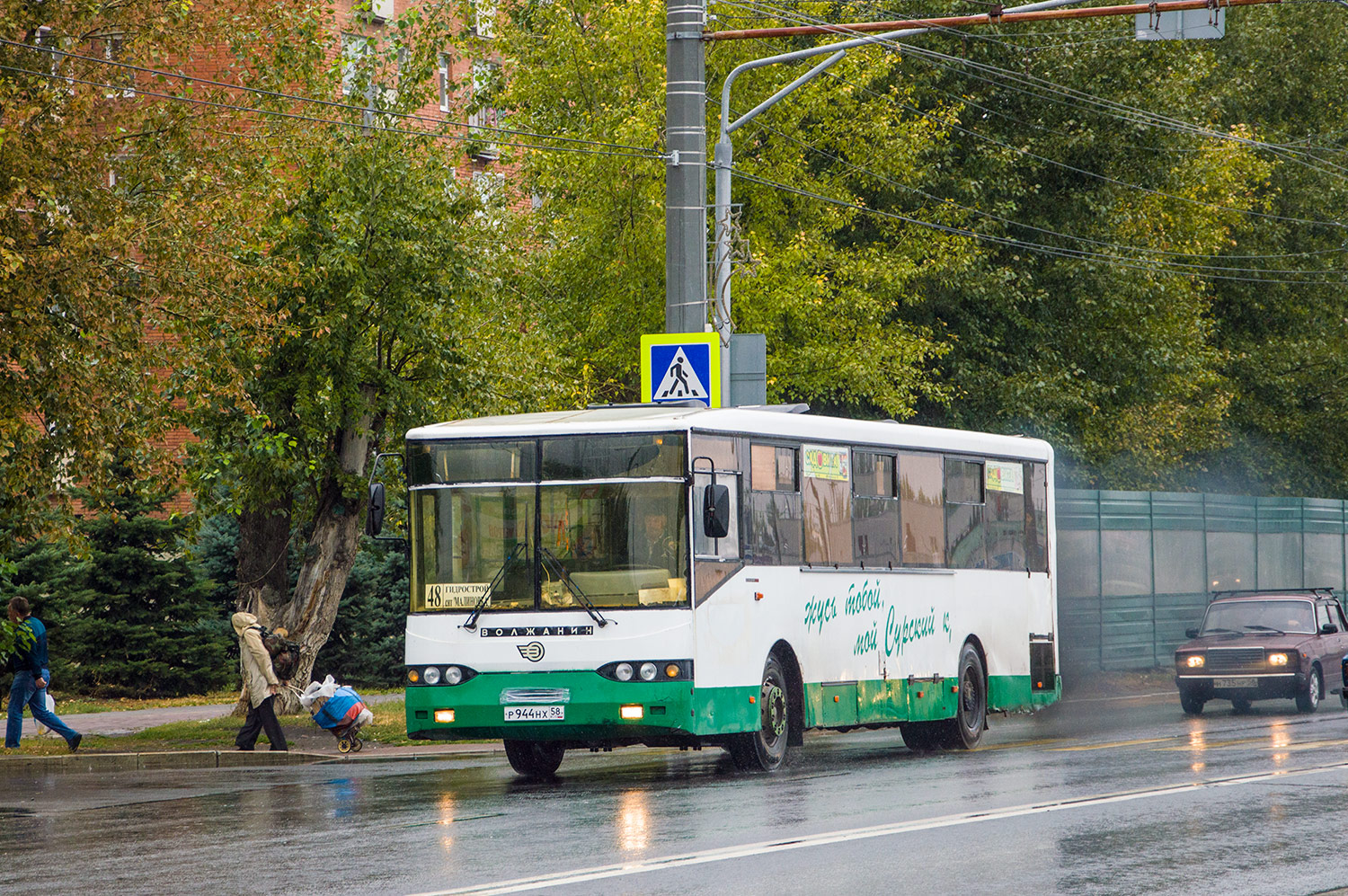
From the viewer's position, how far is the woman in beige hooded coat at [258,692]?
1934 centimetres

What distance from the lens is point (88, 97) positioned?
1812 centimetres

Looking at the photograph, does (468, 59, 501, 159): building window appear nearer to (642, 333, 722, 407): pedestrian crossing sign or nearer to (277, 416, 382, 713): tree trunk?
(277, 416, 382, 713): tree trunk

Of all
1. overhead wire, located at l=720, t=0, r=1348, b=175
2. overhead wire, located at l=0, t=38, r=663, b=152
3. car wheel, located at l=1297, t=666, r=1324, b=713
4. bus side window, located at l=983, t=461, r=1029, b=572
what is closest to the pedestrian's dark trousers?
overhead wire, located at l=0, t=38, r=663, b=152

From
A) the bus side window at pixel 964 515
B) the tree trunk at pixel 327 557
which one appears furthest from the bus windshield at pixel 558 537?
the tree trunk at pixel 327 557

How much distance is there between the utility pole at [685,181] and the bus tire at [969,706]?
173 inches

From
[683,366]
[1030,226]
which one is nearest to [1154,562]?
[1030,226]

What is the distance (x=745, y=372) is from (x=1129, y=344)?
58.0 feet

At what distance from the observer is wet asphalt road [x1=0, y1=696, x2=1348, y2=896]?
9648mm

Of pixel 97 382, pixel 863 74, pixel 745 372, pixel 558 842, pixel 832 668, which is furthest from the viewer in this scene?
pixel 863 74

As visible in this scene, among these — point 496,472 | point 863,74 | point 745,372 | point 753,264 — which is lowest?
point 496,472

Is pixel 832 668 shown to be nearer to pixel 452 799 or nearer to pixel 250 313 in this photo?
pixel 452 799

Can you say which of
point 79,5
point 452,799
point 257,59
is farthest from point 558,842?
point 257,59

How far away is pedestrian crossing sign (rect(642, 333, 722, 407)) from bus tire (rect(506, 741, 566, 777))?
3702 mm

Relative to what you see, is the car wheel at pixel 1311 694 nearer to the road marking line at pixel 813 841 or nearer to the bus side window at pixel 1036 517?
the bus side window at pixel 1036 517
